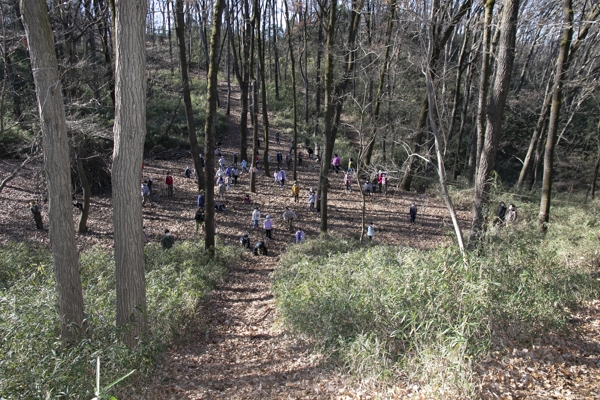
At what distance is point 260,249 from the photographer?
519 inches

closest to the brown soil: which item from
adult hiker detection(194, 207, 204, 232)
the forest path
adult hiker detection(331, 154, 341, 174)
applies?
the forest path

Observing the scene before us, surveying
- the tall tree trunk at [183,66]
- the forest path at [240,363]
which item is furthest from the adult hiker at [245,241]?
the forest path at [240,363]

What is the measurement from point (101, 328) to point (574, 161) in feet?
95.6

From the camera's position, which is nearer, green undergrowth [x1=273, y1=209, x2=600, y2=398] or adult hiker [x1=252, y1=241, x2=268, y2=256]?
green undergrowth [x1=273, y1=209, x2=600, y2=398]

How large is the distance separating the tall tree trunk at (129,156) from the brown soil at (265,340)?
49.6 inches

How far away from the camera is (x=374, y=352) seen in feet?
16.9

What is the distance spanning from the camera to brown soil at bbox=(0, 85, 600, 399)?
4699 millimetres

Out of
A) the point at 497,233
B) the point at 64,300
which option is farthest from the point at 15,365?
the point at 497,233

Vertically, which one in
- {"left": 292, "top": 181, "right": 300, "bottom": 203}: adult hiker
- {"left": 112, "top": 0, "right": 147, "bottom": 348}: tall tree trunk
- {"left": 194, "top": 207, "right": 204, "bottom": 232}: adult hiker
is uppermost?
{"left": 112, "top": 0, "right": 147, "bottom": 348}: tall tree trunk

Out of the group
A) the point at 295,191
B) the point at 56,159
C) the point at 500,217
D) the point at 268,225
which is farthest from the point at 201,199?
the point at 500,217

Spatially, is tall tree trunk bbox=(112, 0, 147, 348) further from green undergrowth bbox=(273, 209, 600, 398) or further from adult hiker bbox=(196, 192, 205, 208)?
adult hiker bbox=(196, 192, 205, 208)

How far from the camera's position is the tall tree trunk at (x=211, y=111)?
1020 cm

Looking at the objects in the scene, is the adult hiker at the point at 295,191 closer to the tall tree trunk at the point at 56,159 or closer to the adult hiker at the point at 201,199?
the adult hiker at the point at 201,199

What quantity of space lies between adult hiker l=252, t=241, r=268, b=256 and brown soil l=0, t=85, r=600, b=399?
0.22 meters
